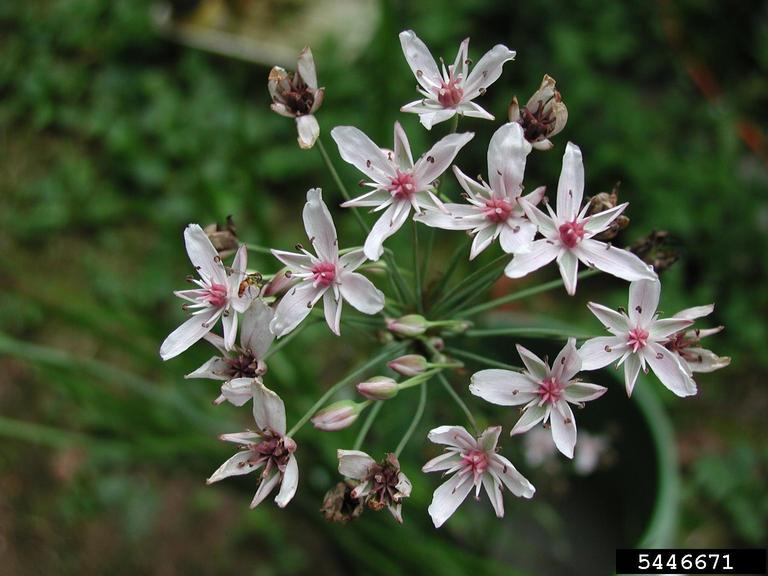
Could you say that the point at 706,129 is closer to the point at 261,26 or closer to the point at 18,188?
the point at 261,26

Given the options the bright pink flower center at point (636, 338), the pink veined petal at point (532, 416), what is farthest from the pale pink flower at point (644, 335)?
the pink veined petal at point (532, 416)

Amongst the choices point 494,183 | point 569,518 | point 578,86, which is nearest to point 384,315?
point 494,183

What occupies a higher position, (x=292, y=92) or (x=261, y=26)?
(x=261, y=26)

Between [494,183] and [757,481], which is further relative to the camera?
[757,481]

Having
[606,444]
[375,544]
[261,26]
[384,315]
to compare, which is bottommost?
[375,544]

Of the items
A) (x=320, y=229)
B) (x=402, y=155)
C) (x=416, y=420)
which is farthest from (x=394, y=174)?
(x=416, y=420)

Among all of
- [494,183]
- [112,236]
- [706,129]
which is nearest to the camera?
[494,183]

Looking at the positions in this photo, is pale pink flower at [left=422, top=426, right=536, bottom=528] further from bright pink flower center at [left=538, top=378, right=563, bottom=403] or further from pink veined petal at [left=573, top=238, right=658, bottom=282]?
pink veined petal at [left=573, top=238, right=658, bottom=282]

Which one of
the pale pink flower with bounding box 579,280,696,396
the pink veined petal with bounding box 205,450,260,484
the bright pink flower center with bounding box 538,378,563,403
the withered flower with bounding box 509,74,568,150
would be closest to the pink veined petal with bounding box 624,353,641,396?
the pale pink flower with bounding box 579,280,696,396
